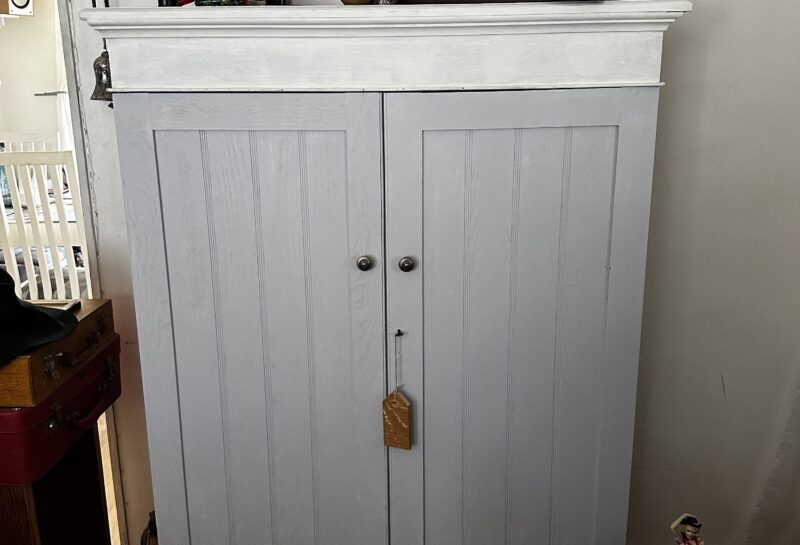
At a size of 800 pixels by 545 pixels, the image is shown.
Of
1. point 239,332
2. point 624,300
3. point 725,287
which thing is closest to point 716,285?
point 725,287

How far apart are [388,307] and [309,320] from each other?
152mm

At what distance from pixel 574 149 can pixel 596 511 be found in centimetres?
73

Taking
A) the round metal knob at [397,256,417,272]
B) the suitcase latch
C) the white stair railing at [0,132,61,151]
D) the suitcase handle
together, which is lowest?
the suitcase handle

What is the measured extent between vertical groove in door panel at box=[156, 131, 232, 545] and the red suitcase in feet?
1.01

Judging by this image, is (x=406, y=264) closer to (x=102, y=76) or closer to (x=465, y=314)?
(x=465, y=314)

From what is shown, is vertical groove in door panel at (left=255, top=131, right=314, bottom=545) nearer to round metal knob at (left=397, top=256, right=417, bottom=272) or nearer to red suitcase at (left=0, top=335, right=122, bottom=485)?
round metal knob at (left=397, top=256, right=417, bottom=272)

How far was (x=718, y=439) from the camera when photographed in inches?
74.9

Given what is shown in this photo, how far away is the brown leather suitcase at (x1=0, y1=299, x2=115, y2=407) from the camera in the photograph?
1403 millimetres

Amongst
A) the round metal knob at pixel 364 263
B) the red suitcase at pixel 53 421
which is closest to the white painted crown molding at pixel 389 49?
the round metal knob at pixel 364 263

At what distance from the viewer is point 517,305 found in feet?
4.44

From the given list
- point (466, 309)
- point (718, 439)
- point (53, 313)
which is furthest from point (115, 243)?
point (718, 439)

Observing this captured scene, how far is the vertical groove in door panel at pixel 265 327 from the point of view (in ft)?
4.27

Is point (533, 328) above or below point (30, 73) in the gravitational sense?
below

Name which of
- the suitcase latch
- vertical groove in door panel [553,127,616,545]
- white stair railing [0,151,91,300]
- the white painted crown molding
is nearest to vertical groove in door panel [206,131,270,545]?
the white painted crown molding
